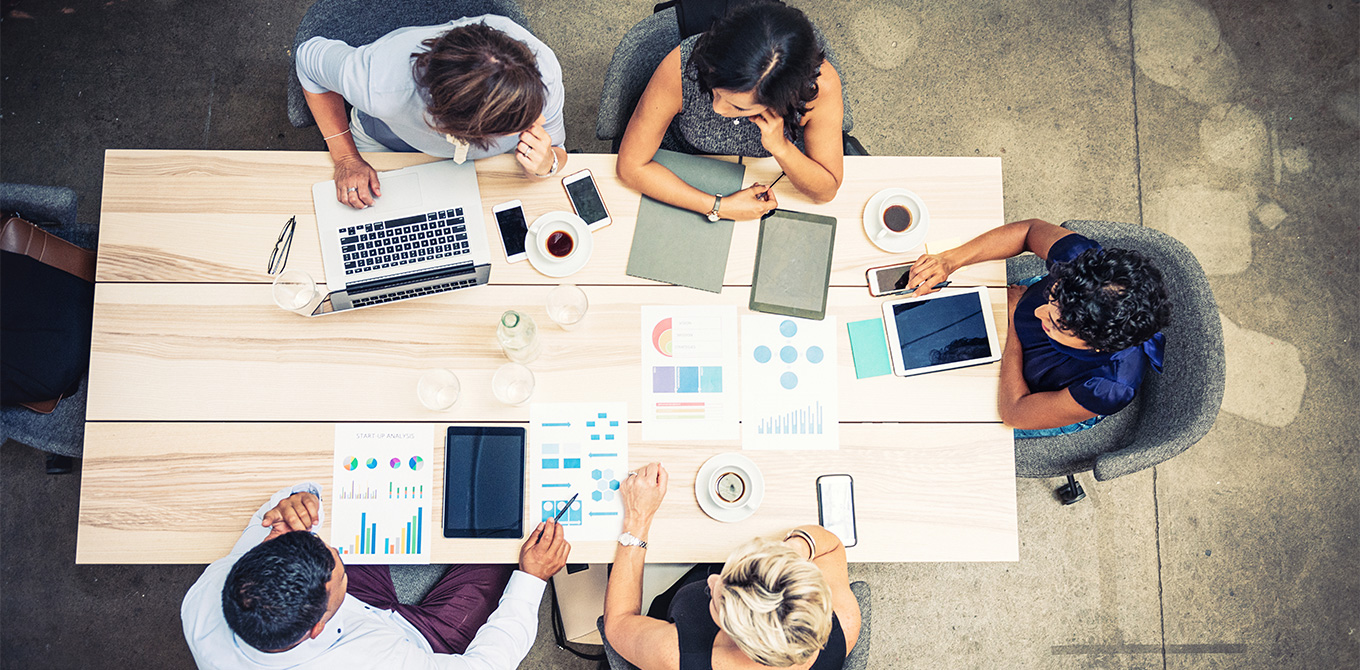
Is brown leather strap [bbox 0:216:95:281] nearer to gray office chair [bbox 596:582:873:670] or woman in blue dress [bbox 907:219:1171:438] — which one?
gray office chair [bbox 596:582:873:670]

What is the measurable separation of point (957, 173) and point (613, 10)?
1.54 m

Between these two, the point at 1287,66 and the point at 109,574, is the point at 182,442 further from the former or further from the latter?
the point at 1287,66

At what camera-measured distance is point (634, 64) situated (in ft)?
5.75

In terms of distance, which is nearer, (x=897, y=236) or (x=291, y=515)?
(x=291, y=515)

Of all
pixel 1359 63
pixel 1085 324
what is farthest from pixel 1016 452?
pixel 1359 63

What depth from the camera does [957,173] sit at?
1.70m

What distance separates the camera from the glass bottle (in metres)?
1.44

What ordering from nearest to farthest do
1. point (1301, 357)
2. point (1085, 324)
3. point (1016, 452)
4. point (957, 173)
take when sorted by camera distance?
point (1085, 324), point (957, 173), point (1016, 452), point (1301, 357)

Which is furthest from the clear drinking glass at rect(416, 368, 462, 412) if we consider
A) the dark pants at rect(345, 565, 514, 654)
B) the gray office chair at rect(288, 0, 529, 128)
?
the gray office chair at rect(288, 0, 529, 128)

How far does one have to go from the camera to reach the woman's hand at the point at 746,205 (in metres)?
1.64

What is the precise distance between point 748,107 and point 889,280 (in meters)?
0.52

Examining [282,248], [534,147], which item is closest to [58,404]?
[282,248]

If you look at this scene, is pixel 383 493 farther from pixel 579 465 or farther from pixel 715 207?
pixel 715 207

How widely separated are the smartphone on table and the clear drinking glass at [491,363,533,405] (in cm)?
83
